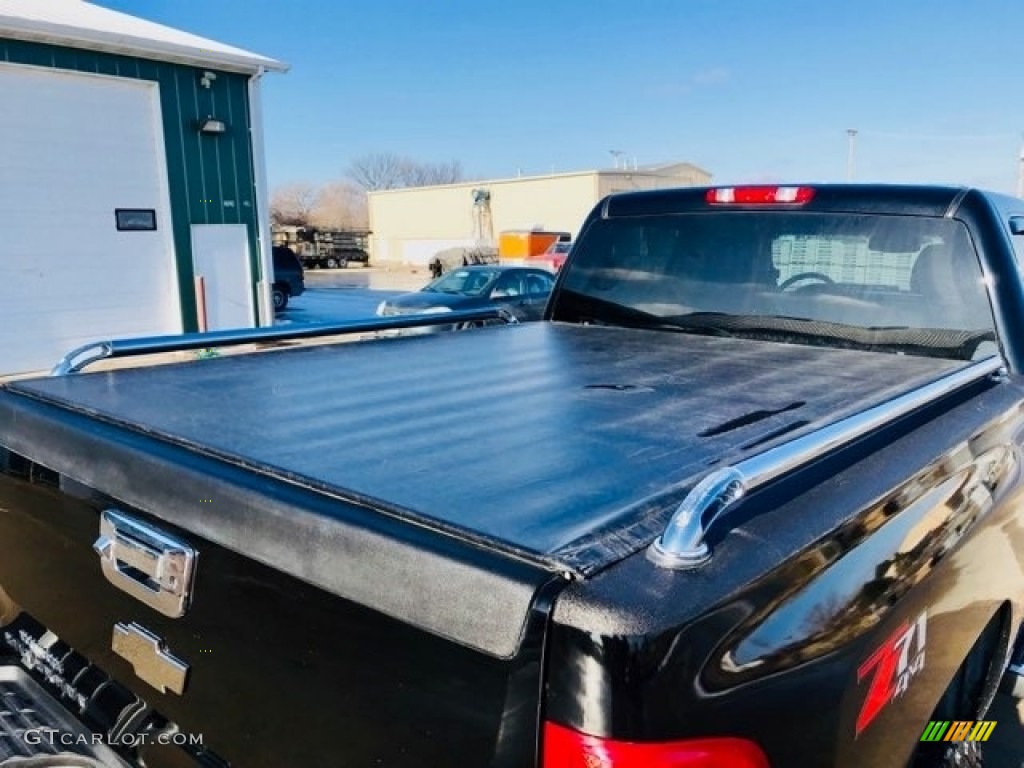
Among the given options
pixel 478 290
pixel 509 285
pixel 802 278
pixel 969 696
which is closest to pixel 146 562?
pixel 969 696

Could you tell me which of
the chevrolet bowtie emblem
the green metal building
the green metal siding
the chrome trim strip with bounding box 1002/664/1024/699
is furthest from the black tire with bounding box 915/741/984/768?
the green metal siding

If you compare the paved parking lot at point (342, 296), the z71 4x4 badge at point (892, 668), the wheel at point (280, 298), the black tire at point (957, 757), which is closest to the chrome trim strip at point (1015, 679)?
the black tire at point (957, 757)

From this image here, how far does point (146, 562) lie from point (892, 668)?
139 centimetres

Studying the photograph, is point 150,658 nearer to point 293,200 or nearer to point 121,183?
point 121,183

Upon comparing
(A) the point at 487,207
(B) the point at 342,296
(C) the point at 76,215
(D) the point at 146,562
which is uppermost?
(A) the point at 487,207

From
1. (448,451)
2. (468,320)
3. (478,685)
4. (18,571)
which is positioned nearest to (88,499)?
(18,571)

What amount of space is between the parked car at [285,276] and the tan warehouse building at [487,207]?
87.7 ft

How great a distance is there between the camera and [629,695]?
1026mm

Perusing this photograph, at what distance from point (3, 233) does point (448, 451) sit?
36.7 feet

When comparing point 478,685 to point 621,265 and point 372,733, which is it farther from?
point 621,265

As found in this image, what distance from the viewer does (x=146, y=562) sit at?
157 cm

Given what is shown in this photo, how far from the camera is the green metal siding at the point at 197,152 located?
11914 mm

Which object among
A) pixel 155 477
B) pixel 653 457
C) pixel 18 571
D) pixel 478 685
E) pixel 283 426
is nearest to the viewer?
pixel 478 685

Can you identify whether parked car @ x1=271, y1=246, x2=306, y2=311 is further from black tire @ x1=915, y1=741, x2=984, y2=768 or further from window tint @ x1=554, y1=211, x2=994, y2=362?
black tire @ x1=915, y1=741, x2=984, y2=768
